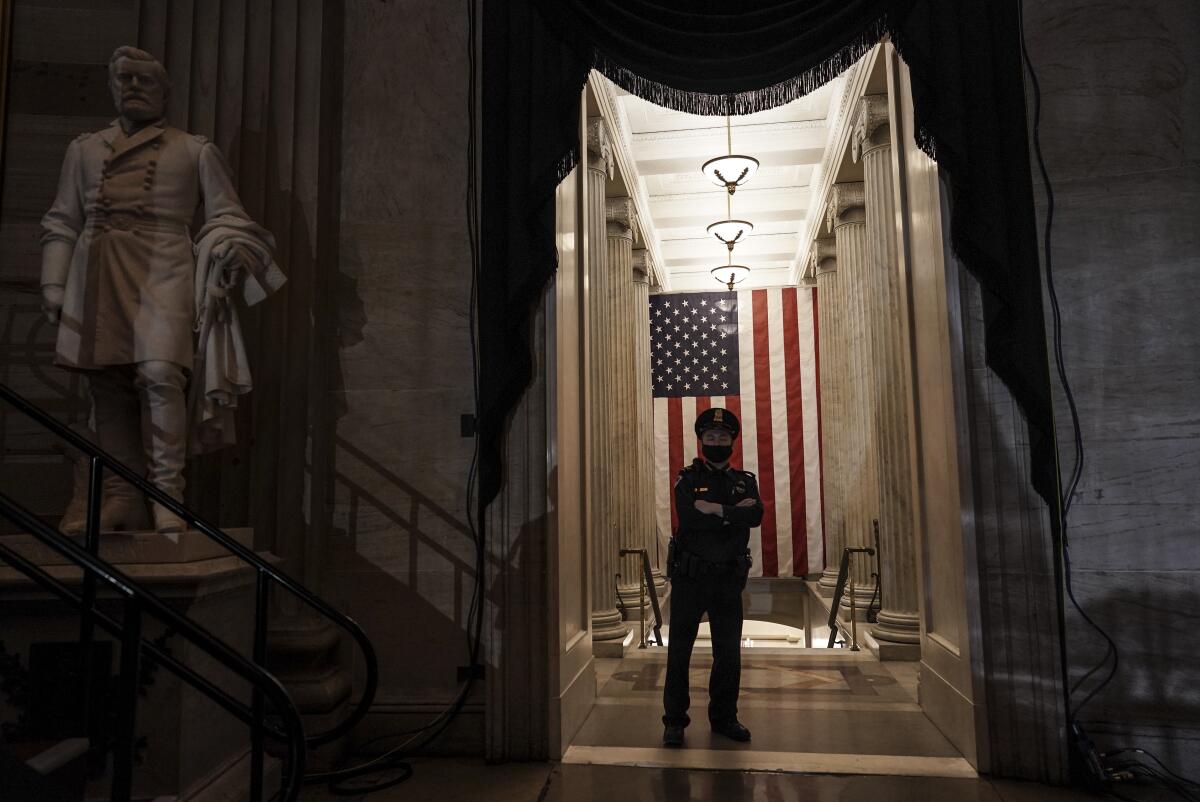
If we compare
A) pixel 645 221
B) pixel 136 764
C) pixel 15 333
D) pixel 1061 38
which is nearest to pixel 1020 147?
pixel 1061 38

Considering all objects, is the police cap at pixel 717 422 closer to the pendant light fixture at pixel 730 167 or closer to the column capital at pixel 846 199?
the pendant light fixture at pixel 730 167

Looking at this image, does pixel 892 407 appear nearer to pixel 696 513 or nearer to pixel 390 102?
pixel 696 513

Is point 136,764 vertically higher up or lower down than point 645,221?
lower down

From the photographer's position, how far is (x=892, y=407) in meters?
6.75

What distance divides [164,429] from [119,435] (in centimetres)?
31

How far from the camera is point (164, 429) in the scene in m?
3.11

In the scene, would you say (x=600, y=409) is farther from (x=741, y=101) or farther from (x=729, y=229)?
(x=729, y=229)

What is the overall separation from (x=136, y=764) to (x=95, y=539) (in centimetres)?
92

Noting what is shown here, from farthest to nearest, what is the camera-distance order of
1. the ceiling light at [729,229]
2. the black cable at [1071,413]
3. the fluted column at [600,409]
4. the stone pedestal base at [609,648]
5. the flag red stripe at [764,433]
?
the flag red stripe at [764,433] < the ceiling light at [729,229] < the fluted column at [600,409] < the stone pedestal base at [609,648] < the black cable at [1071,413]

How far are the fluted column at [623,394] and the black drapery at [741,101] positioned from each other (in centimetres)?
461

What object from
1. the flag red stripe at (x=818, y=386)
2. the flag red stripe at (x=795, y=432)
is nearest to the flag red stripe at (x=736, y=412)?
the flag red stripe at (x=795, y=432)

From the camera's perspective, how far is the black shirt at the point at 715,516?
4090 millimetres

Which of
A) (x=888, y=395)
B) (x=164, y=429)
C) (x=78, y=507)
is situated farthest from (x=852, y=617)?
(x=78, y=507)

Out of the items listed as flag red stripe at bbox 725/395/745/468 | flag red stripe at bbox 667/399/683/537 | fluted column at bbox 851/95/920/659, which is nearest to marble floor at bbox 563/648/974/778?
fluted column at bbox 851/95/920/659
